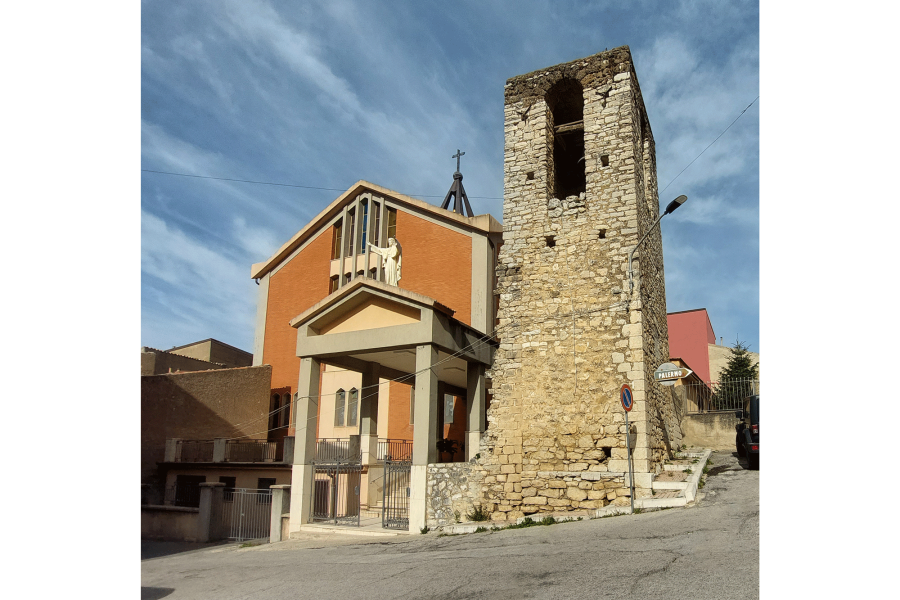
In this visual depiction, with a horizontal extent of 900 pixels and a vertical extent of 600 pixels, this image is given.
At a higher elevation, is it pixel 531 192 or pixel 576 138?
pixel 576 138

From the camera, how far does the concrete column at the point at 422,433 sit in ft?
38.4

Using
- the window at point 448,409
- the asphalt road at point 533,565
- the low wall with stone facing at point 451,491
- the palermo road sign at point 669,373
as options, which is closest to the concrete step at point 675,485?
the asphalt road at point 533,565

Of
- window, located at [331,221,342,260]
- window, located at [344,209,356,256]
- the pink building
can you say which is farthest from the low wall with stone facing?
the pink building

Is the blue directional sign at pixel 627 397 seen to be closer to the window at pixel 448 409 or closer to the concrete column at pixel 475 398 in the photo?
the concrete column at pixel 475 398

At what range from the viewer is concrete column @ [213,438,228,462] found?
19203 millimetres

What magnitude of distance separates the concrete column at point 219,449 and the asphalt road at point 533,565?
30.9 feet

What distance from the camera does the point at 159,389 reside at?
68.2 ft

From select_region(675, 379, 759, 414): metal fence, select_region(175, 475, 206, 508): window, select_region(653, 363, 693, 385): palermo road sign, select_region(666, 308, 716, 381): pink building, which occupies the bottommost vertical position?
select_region(175, 475, 206, 508): window

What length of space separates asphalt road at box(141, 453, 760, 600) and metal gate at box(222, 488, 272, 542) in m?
2.77

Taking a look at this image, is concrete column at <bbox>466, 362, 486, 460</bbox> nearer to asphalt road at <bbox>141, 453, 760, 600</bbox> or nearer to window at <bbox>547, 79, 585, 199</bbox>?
asphalt road at <bbox>141, 453, 760, 600</bbox>
